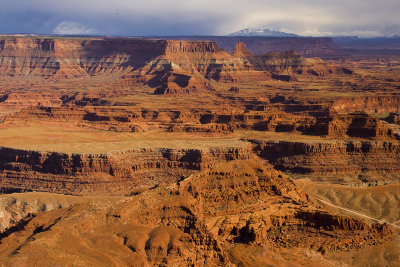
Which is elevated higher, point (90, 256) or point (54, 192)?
point (90, 256)

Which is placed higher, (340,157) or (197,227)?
(197,227)

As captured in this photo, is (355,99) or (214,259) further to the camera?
(355,99)

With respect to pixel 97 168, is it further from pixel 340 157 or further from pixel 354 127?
pixel 354 127

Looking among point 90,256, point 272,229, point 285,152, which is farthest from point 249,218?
point 285,152

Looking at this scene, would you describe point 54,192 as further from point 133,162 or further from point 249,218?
point 249,218

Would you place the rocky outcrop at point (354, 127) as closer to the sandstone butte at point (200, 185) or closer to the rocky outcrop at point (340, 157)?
the sandstone butte at point (200, 185)

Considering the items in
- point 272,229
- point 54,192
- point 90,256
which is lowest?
point 54,192

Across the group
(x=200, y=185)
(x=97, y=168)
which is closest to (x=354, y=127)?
(x=97, y=168)
